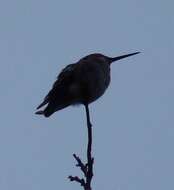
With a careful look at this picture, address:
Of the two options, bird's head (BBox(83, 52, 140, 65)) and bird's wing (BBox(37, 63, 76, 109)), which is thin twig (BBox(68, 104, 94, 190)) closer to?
bird's wing (BBox(37, 63, 76, 109))

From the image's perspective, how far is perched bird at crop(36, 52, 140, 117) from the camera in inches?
208

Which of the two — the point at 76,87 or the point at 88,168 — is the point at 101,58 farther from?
the point at 88,168

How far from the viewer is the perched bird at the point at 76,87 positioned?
529 centimetres

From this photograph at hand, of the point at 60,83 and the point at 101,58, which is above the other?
the point at 101,58

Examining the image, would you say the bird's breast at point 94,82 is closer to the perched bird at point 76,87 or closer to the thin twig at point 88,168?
the perched bird at point 76,87

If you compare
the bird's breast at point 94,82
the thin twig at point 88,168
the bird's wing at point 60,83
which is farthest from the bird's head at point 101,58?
the thin twig at point 88,168

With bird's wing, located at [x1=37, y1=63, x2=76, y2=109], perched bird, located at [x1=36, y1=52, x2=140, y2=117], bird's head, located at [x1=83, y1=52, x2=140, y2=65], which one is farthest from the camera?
bird's head, located at [x1=83, y1=52, x2=140, y2=65]

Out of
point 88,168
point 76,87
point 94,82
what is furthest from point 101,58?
point 88,168

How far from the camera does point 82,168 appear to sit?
357 centimetres

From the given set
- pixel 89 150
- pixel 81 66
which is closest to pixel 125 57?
pixel 81 66

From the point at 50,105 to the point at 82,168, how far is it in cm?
187

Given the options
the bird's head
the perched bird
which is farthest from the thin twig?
the bird's head

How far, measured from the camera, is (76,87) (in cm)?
533

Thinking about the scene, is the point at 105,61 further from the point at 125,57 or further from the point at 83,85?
the point at 83,85
